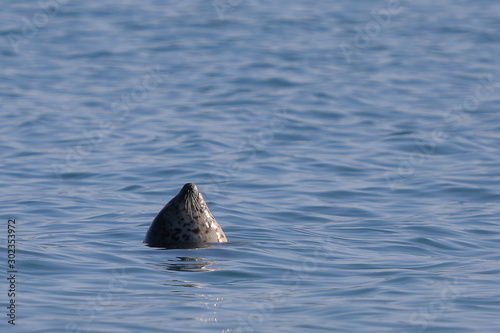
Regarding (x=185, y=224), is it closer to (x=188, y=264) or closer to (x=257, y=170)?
(x=188, y=264)

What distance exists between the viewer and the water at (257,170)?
10422mm

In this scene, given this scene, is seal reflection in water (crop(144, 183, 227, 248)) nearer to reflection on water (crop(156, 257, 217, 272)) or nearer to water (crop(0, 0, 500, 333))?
water (crop(0, 0, 500, 333))

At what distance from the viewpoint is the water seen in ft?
34.2

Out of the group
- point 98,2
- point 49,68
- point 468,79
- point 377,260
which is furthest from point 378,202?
point 98,2

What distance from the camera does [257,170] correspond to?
19203 mm

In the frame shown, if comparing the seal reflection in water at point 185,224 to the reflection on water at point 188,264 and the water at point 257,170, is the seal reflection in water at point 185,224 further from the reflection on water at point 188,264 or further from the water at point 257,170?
the reflection on water at point 188,264

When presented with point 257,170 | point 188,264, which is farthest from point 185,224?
point 257,170

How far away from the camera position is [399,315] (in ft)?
32.6

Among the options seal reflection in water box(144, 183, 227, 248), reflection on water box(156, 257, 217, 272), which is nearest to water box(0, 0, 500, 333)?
reflection on water box(156, 257, 217, 272)

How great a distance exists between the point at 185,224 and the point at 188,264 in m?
1.25

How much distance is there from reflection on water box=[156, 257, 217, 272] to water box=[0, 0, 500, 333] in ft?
0.18

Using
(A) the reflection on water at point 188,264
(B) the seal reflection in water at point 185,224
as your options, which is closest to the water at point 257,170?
(A) the reflection on water at point 188,264

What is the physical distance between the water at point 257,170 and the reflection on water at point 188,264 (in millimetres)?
55

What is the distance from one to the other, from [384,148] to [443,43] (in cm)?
1640
